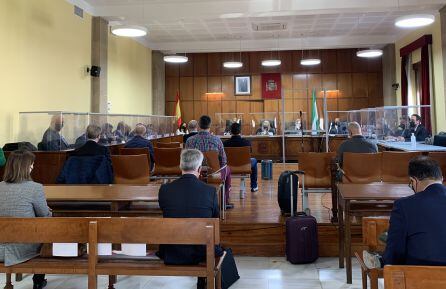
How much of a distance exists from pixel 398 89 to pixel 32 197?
12.9 meters

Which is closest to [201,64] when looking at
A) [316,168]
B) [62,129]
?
[62,129]

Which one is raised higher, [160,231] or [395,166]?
[395,166]

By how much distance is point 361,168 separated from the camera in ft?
14.9

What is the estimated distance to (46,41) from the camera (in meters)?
7.51

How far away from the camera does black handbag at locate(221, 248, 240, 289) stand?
3.29m

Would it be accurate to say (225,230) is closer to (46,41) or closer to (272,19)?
(46,41)

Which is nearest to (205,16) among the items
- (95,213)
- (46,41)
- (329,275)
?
(46,41)

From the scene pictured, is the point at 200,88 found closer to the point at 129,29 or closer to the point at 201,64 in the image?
the point at 201,64

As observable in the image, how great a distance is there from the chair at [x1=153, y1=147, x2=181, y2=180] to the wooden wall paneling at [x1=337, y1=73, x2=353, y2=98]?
11052 mm

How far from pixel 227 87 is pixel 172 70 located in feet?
7.63

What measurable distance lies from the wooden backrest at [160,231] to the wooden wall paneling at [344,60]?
1401 cm

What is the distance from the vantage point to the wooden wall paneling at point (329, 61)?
15.1m

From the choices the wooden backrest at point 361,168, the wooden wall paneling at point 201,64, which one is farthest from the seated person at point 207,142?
the wooden wall paneling at point 201,64

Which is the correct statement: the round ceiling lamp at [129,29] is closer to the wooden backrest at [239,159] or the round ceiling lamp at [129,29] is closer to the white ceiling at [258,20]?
the white ceiling at [258,20]
